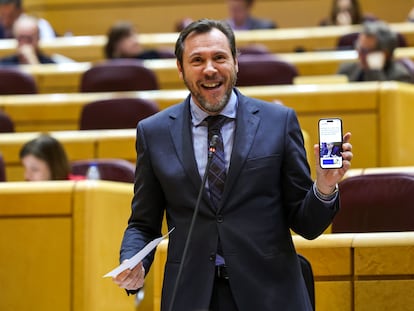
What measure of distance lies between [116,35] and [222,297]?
13.0ft

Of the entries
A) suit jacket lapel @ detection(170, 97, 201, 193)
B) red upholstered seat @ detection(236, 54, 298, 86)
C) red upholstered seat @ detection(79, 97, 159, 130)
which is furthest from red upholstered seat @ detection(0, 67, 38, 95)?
suit jacket lapel @ detection(170, 97, 201, 193)

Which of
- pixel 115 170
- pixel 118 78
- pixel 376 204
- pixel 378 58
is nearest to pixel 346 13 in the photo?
pixel 378 58

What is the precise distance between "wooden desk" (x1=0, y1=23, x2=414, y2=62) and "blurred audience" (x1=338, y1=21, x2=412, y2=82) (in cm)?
132

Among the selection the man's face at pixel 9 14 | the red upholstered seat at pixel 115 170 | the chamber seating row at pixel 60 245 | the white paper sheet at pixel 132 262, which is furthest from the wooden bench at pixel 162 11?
the white paper sheet at pixel 132 262

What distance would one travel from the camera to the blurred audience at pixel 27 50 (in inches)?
241

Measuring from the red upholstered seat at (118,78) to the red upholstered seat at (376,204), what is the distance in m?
2.30

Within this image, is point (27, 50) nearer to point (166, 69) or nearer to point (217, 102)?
point (166, 69)

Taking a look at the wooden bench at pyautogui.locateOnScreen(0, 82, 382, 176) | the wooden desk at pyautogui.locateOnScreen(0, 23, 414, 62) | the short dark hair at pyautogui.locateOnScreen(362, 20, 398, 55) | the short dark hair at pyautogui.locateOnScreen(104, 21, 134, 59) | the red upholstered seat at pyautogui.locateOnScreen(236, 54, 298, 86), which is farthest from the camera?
the wooden desk at pyautogui.locateOnScreen(0, 23, 414, 62)

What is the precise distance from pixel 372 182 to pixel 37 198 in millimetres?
1012

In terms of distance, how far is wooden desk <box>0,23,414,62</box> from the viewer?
6.48 meters

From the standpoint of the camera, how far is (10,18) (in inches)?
283

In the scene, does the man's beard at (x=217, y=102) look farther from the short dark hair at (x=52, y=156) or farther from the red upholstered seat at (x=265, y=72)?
the red upholstered seat at (x=265, y=72)

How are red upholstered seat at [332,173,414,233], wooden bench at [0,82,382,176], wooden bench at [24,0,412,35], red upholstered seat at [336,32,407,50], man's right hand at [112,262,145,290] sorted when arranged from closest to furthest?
1. man's right hand at [112,262,145,290]
2. red upholstered seat at [332,173,414,233]
3. wooden bench at [0,82,382,176]
4. red upholstered seat at [336,32,407,50]
5. wooden bench at [24,0,412,35]

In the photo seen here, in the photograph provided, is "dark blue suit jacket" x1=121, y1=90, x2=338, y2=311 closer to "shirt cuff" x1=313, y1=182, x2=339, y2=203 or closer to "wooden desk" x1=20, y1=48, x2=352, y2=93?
"shirt cuff" x1=313, y1=182, x2=339, y2=203
